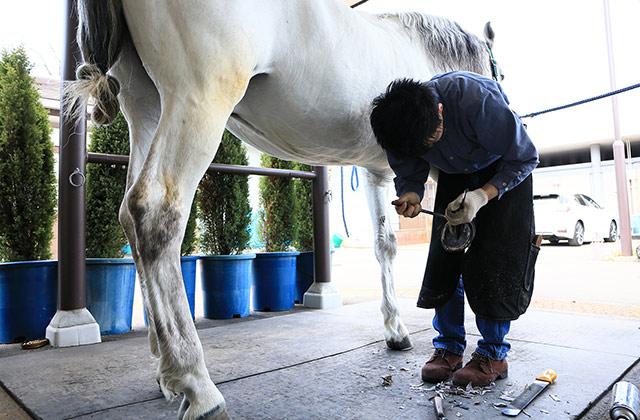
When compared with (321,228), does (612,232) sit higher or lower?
lower

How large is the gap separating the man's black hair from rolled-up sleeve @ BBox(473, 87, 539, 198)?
193mm

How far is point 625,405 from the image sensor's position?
1312 mm

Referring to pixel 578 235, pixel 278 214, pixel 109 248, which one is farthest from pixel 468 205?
pixel 578 235

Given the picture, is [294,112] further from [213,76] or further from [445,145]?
[445,145]

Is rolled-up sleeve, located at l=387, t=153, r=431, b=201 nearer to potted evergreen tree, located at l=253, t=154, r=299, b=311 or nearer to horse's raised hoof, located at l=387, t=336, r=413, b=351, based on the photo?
horse's raised hoof, located at l=387, t=336, r=413, b=351

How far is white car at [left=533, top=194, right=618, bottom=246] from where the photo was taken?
10.8 metres

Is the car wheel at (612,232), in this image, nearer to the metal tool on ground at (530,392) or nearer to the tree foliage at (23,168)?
the metal tool on ground at (530,392)

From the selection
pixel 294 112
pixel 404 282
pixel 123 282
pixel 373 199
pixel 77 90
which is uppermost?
pixel 77 90

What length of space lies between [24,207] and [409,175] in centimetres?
247

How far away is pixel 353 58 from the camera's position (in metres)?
1.72

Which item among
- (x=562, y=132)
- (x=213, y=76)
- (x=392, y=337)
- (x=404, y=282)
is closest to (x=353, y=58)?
(x=213, y=76)

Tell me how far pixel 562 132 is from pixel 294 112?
60.7 feet

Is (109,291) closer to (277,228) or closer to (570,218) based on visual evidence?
(277,228)

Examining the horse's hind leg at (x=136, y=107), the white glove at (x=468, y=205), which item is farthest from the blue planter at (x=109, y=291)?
the white glove at (x=468, y=205)
